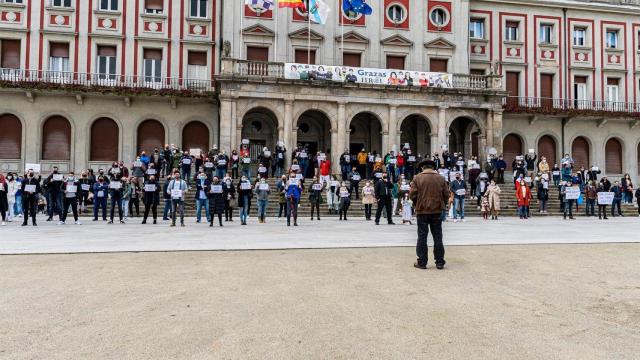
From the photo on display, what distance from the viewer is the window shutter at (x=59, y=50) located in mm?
28422

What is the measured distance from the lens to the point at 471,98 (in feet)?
93.4

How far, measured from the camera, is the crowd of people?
1616 centimetres

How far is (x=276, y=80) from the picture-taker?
85.6 feet

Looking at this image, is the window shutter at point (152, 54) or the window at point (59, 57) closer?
the window at point (59, 57)

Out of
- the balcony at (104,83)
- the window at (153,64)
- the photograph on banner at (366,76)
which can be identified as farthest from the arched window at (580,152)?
the window at (153,64)

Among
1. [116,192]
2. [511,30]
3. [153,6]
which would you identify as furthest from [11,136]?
[511,30]

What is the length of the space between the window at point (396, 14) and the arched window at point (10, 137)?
79.0ft

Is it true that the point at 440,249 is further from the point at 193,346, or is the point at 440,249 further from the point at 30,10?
the point at 30,10

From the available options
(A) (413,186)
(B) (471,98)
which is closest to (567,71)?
(B) (471,98)

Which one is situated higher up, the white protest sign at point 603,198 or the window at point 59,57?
the window at point 59,57

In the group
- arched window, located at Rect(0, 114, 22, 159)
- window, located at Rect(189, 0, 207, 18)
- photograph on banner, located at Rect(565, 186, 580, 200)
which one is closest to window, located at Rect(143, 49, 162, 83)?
window, located at Rect(189, 0, 207, 18)

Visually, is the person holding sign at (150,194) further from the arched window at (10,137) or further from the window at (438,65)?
the window at (438,65)

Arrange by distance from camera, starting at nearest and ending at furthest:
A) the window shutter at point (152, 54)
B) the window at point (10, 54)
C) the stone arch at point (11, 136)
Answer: the stone arch at point (11, 136)
the window at point (10, 54)
the window shutter at point (152, 54)

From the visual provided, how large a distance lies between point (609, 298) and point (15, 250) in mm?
10180
